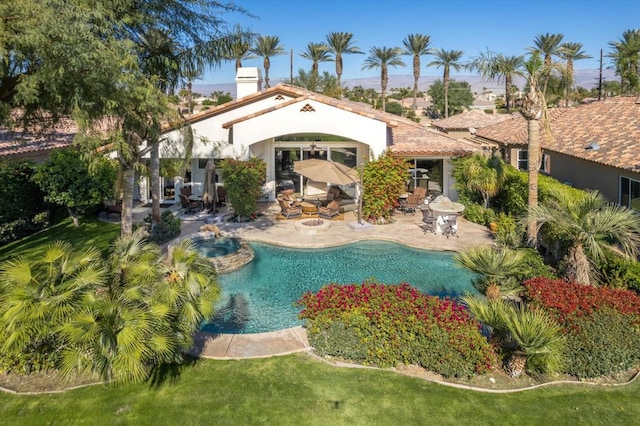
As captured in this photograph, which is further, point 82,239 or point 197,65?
point 82,239

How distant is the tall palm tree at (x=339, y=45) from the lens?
2699 inches

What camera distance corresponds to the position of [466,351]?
9773 mm

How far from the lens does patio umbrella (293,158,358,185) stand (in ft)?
75.9

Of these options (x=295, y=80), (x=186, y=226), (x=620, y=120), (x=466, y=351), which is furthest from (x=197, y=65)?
(x=295, y=80)

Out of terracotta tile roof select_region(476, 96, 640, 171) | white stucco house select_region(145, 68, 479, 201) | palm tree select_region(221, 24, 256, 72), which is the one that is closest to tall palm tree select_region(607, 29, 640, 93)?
terracotta tile roof select_region(476, 96, 640, 171)

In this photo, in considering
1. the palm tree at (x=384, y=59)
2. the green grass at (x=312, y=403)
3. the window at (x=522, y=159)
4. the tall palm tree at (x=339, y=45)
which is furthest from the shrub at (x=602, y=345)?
the palm tree at (x=384, y=59)

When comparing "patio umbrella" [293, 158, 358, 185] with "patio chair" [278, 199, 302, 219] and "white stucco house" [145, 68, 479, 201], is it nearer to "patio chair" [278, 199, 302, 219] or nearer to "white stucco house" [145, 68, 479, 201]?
"white stucco house" [145, 68, 479, 201]

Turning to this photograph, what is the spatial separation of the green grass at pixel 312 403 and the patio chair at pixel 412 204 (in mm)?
16333

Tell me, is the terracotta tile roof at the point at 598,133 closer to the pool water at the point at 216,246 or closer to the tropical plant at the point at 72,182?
the pool water at the point at 216,246

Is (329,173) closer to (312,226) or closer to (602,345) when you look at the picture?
(312,226)

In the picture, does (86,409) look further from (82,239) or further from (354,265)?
(82,239)

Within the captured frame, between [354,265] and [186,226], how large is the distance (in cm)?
969

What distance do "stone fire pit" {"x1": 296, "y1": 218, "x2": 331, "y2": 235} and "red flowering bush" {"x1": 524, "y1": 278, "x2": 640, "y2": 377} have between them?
12.2 metres

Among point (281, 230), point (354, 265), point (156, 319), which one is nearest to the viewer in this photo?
point (156, 319)
